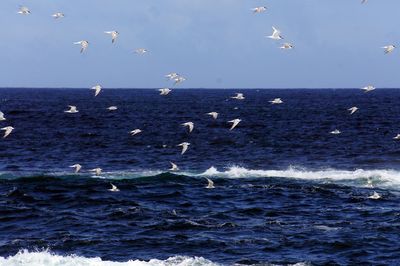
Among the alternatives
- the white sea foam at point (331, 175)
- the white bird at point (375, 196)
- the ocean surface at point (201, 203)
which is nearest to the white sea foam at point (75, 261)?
the ocean surface at point (201, 203)

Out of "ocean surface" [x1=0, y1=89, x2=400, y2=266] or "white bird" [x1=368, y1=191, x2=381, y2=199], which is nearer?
"ocean surface" [x1=0, y1=89, x2=400, y2=266]

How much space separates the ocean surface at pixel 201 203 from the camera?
104 ft

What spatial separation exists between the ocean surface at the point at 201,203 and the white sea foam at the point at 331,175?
0.09m

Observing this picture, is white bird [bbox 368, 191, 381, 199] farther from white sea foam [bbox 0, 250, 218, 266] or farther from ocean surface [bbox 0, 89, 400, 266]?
white sea foam [bbox 0, 250, 218, 266]

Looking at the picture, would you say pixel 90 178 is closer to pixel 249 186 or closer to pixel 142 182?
pixel 142 182

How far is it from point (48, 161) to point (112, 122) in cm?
5271

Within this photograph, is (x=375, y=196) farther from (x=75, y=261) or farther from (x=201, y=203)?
(x=75, y=261)

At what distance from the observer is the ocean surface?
31594 millimetres

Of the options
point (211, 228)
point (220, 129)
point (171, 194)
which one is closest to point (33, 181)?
point (171, 194)

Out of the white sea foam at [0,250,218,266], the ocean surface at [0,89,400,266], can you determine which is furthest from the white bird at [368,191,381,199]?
the white sea foam at [0,250,218,266]

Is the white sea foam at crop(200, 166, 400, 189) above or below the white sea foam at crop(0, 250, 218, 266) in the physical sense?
above

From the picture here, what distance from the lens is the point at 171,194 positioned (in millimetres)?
45656

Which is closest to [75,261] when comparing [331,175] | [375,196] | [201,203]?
[201,203]

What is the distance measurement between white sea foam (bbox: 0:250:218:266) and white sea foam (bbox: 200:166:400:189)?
22.4 metres
